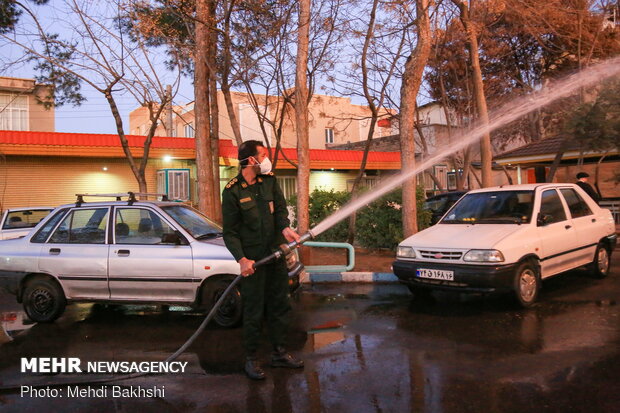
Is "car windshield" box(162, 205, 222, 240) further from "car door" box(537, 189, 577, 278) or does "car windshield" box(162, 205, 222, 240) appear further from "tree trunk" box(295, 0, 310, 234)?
"car door" box(537, 189, 577, 278)

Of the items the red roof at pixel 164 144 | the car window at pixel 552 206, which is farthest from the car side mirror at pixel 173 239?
the red roof at pixel 164 144

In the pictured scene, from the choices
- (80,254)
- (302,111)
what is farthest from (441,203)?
(80,254)

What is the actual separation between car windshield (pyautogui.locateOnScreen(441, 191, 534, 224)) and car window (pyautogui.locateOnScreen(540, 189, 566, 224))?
20cm

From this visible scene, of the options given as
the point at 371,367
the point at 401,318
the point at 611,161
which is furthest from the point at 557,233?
the point at 611,161

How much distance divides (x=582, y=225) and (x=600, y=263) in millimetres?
1012

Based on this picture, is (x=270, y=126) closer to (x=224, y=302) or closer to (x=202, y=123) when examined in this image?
(x=202, y=123)

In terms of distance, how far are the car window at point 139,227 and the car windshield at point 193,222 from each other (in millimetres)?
184

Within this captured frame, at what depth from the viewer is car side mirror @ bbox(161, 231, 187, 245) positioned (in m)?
6.06

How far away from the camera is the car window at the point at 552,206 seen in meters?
7.17

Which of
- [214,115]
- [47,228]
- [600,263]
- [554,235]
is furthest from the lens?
[214,115]

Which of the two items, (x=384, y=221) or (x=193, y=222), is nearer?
(x=193, y=222)

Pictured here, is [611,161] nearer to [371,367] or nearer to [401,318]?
[401,318]

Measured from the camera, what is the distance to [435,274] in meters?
6.54

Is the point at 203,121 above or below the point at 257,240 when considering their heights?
above
